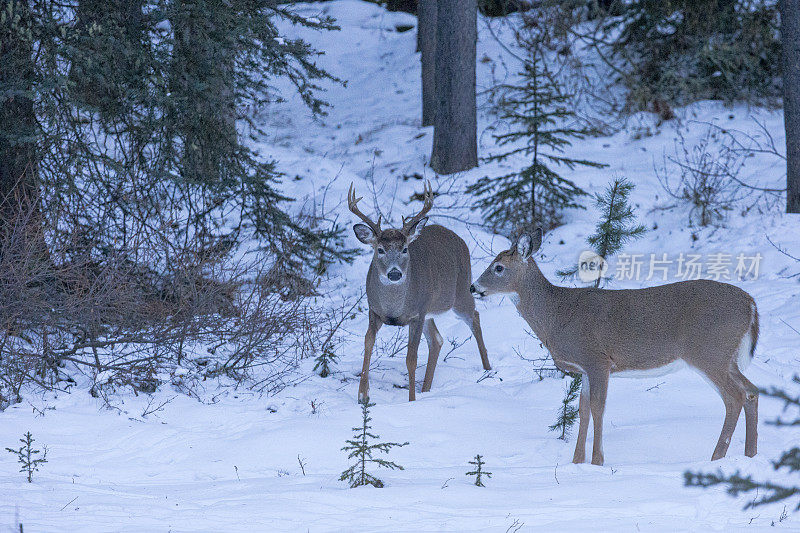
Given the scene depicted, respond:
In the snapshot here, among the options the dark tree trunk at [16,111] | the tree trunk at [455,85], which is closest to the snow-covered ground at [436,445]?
the tree trunk at [455,85]

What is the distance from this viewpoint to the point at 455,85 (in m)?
15.2

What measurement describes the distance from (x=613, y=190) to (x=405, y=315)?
214cm

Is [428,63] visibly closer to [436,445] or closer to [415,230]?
[415,230]

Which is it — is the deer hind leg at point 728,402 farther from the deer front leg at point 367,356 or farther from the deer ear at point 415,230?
the deer ear at point 415,230

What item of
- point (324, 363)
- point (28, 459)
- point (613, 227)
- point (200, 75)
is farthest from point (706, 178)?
point (28, 459)

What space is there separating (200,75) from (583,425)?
5.43 metres

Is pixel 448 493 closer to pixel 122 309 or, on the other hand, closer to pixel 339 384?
pixel 339 384

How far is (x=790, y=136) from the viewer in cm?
1216

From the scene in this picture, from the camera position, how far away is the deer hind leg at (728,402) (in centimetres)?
645

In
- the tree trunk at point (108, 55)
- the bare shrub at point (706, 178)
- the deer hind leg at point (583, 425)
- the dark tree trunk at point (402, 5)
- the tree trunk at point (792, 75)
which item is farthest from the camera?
the dark tree trunk at point (402, 5)

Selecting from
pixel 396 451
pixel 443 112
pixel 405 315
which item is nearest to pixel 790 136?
pixel 443 112

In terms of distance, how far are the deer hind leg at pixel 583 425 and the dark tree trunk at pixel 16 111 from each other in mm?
5136

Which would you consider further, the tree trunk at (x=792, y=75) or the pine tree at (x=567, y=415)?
the tree trunk at (x=792, y=75)

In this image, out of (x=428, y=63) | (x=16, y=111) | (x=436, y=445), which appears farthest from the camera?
(x=428, y=63)
